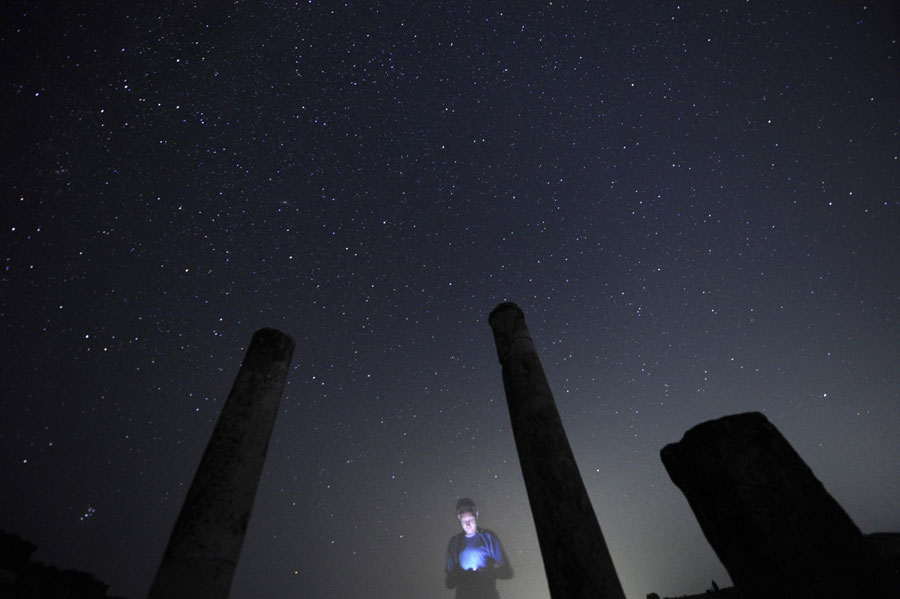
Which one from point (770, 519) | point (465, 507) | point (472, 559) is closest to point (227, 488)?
point (770, 519)

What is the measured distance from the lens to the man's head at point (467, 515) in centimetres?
2005

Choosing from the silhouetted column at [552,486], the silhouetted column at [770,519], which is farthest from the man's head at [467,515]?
the silhouetted column at [770,519]

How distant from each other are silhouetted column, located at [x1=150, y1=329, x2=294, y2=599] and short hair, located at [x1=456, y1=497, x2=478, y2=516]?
18.2m

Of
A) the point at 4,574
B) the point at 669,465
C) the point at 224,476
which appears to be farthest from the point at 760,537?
the point at 4,574

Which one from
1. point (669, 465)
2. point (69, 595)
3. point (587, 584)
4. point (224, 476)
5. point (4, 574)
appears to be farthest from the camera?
point (69, 595)

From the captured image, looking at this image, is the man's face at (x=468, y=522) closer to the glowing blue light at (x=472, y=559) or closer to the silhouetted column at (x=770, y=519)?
the glowing blue light at (x=472, y=559)

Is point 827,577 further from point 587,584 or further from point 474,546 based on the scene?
point 474,546

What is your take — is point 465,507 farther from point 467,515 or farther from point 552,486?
point 552,486

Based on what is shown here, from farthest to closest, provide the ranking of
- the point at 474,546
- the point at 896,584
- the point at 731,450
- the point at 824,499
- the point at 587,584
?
the point at 474,546
the point at 587,584
the point at 731,450
the point at 824,499
the point at 896,584

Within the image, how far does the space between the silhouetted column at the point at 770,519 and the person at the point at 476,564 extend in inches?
733

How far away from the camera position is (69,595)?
679 cm

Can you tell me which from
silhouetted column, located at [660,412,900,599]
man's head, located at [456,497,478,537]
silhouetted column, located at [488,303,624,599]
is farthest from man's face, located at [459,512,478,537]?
silhouetted column, located at [660,412,900,599]

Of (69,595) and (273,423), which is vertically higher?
(273,423)

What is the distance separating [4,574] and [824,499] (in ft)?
32.4
